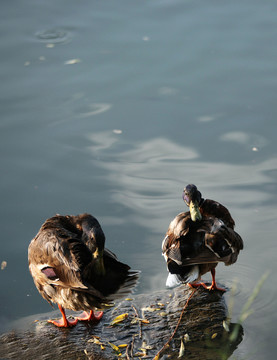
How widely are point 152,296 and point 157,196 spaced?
1.78 metres

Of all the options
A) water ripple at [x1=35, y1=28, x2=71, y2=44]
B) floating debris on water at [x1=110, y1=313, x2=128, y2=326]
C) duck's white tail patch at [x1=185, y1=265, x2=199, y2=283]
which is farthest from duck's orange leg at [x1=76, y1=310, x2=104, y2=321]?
water ripple at [x1=35, y1=28, x2=71, y2=44]

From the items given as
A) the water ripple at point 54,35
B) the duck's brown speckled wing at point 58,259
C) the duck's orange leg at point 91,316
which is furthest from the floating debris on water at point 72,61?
the duck's orange leg at point 91,316

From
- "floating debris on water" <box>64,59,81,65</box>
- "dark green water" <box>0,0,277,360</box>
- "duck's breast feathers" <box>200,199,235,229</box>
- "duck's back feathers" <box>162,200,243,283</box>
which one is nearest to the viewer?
"duck's back feathers" <box>162,200,243,283</box>

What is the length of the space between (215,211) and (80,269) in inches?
60.2

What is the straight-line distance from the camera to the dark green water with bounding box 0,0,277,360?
635 cm

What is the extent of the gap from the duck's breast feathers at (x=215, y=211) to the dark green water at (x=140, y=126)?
62 cm

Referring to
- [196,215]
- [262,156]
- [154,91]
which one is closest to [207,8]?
[154,91]

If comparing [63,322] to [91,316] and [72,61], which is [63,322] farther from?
[72,61]

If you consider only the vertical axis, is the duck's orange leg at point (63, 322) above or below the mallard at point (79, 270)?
below

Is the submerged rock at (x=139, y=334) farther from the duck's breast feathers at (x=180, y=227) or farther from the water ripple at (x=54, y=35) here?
the water ripple at (x=54, y=35)

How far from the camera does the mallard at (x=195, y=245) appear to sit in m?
5.01

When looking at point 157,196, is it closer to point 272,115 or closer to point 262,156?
point 262,156

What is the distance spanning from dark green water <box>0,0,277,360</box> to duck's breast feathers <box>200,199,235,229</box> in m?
0.62

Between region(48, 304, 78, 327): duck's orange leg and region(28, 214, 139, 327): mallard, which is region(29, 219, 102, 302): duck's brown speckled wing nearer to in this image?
region(28, 214, 139, 327): mallard
